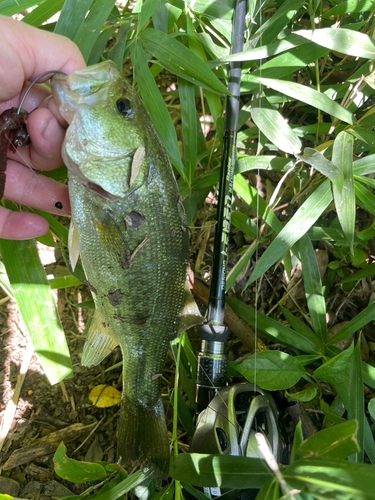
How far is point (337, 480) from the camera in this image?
0.86 meters

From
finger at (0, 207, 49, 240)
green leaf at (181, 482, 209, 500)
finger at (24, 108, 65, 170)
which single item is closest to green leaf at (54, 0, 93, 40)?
finger at (24, 108, 65, 170)

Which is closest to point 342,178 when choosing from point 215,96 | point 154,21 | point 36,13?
point 215,96

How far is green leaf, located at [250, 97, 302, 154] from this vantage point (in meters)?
1.66

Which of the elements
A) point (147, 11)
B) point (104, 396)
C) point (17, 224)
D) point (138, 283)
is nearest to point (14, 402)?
point (104, 396)

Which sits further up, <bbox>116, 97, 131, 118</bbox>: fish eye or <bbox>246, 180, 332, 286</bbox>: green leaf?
<bbox>116, 97, 131, 118</bbox>: fish eye

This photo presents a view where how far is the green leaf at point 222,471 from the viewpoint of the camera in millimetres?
1100

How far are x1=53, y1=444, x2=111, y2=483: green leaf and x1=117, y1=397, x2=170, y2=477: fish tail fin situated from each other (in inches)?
5.1

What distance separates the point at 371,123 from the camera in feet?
5.63

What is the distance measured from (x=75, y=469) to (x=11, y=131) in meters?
1.32

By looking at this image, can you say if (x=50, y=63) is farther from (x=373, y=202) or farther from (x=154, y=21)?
(x=373, y=202)

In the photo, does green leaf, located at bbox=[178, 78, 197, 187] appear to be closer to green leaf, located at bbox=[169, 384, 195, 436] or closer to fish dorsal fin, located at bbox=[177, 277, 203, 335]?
fish dorsal fin, located at bbox=[177, 277, 203, 335]

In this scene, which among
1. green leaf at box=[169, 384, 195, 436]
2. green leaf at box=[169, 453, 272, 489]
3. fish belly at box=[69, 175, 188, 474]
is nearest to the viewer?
green leaf at box=[169, 453, 272, 489]

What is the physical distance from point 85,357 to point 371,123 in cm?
171

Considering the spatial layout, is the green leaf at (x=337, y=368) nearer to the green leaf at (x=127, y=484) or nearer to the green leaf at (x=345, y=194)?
the green leaf at (x=345, y=194)
